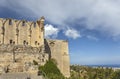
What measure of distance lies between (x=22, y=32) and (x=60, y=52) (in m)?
10.9

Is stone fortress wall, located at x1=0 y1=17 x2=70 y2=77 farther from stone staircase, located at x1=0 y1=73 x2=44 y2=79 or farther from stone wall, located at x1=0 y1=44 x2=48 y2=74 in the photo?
stone staircase, located at x1=0 y1=73 x2=44 y2=79

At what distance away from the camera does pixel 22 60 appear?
42375 mm

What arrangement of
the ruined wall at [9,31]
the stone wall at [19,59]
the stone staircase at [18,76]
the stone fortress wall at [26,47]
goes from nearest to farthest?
1. the stone staircase at [18,76]
2. the stone wall at [19,59]
3. the stone fortress wall at [26,47]
4. the ruined wall at [9,31]

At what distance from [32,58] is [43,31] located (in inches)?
426

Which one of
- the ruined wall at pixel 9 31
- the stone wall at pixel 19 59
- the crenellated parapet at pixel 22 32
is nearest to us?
the stone wall at pixel 19 59

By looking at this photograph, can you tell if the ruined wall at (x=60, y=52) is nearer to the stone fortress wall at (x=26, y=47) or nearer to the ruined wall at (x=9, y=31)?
the stone fortress wall at (x=26, y=47)

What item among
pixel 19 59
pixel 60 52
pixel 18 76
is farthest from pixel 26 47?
pixel 60 52

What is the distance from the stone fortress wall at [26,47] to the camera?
40.7 meters

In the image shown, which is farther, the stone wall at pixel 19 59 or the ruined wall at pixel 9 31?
the ruined wall at pixel 9 31

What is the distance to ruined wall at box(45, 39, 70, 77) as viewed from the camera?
55844mm

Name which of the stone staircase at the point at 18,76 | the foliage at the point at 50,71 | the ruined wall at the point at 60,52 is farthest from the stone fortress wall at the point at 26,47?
the stone staircase at the point at 18,76

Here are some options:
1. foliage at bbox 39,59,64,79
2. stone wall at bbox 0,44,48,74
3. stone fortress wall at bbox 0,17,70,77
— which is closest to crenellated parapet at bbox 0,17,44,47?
stone fortress wall at bbox 0,17,70,77

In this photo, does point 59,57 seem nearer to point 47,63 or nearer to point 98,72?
point 47,63

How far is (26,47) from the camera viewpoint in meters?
45.8
